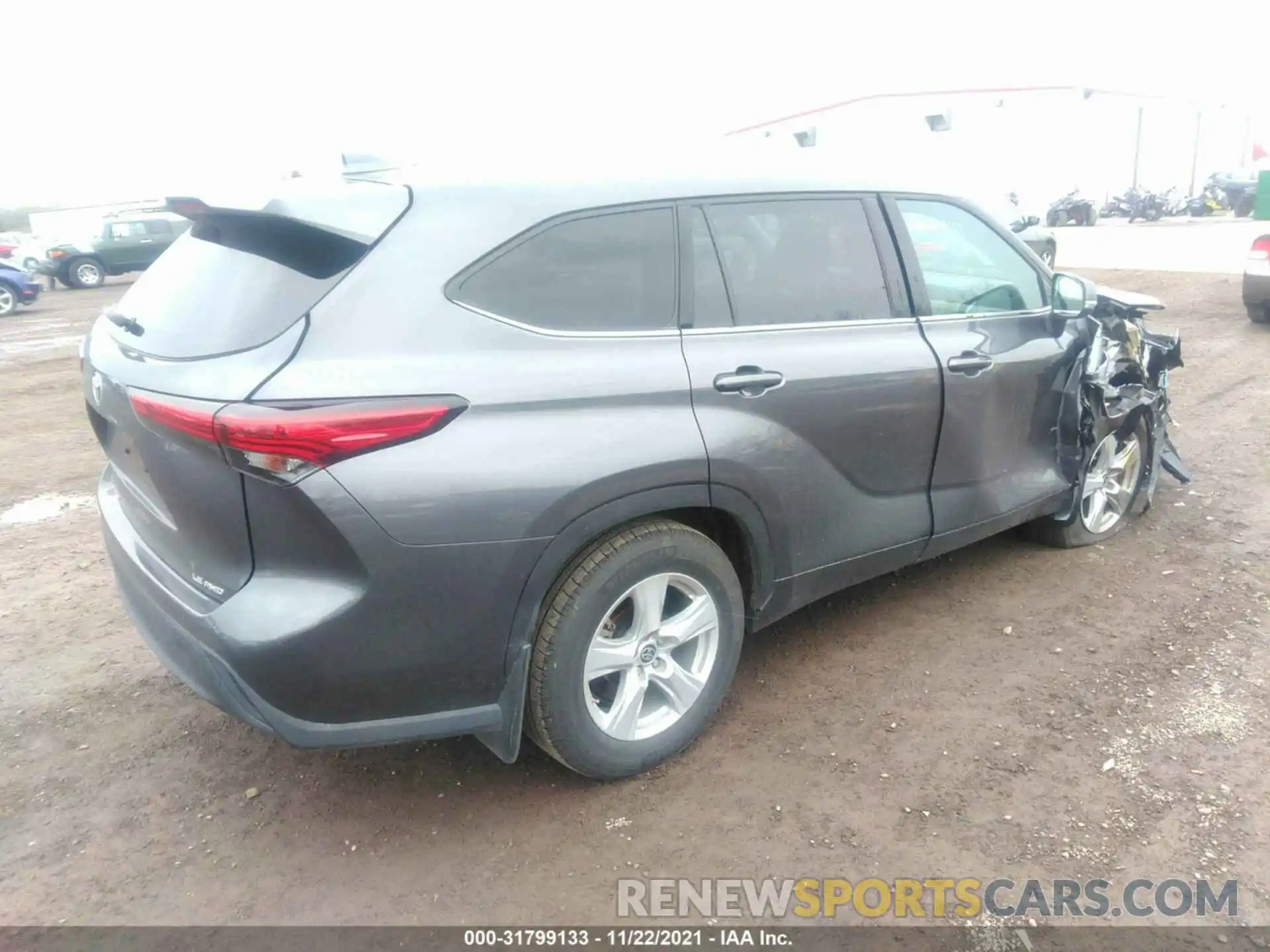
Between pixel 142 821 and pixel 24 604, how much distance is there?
1.91 m

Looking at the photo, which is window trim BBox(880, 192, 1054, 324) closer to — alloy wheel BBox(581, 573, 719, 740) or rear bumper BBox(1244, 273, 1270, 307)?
alloy wheel BBox(581, 573, 719, 740)

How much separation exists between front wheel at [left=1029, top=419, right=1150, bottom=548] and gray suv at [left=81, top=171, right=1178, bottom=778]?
1.32 m

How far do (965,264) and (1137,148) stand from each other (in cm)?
3649

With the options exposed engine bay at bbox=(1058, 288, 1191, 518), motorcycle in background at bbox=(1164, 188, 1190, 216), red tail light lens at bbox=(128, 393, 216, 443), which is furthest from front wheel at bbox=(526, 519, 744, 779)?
motorcycle in background at bbox=(1164, 188, 1190, 216)

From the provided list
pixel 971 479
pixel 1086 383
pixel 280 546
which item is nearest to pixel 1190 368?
pixel 1086 383

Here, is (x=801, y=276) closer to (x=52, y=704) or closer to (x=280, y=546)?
(x=280, y=546)

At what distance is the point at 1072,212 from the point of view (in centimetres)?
2778

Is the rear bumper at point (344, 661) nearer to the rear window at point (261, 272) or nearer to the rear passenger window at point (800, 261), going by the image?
the rear window at point (261, 272)

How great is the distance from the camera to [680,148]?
3.17 metres

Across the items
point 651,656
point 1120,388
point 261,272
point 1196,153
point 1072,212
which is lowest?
point 1072,212

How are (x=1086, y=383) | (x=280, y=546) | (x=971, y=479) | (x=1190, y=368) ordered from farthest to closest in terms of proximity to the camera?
(x=1190, y=368), (x=1086, y=383), (x=971, y=479), (x=280, y=546)

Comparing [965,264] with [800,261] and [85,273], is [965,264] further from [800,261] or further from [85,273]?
[85,273]

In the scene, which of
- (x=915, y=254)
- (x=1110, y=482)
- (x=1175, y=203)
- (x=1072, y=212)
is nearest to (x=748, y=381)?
(x=915, y=254)

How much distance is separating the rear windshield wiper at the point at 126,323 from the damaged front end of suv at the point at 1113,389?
11.4ft
